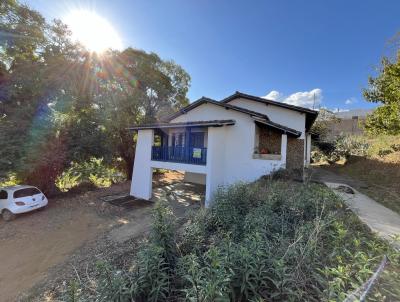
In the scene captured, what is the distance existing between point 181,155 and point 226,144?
2721 mm

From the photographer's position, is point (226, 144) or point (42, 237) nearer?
point (42, 237)

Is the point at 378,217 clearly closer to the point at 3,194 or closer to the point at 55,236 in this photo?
the point at 55,236

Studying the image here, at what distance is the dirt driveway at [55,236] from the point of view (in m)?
5.72

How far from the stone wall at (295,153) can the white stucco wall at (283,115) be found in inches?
20.1

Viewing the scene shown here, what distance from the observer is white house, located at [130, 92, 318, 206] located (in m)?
10.8

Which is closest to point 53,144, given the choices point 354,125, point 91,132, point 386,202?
point 91,132

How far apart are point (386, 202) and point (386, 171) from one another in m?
6.71

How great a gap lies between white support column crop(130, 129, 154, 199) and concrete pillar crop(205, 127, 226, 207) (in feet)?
13.7

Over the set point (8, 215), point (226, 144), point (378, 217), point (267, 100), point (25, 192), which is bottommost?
point (8, 215)

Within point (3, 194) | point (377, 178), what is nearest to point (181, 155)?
point (3, 194)

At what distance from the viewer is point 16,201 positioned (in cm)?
960

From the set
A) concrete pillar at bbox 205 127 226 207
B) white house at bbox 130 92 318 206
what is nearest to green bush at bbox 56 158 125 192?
white house at bbox 130 92 318 206

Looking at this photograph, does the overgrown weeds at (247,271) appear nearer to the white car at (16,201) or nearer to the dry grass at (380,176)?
the dry grass at (380,176)

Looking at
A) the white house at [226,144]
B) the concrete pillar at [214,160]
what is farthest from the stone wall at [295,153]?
the concrete pillar at [214,160]
